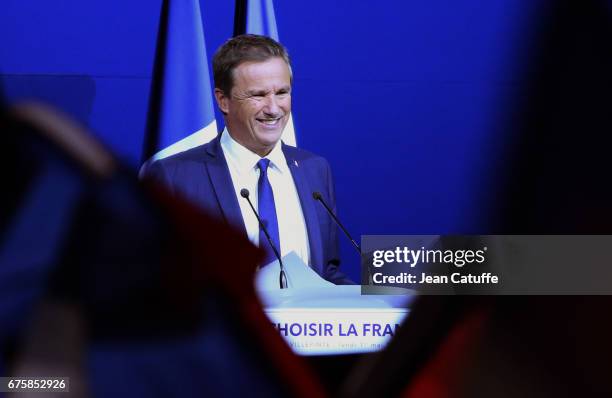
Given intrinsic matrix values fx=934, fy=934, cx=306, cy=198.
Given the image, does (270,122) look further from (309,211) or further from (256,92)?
(309,211)

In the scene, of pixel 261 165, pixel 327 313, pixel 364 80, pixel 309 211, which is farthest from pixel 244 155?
pixel 327 313

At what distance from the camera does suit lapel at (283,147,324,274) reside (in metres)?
3.64

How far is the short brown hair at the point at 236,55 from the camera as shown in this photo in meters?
3.70

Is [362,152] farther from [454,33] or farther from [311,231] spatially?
[454,33]

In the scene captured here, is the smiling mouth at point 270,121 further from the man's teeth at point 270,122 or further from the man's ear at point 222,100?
the man's ear at point 222,100

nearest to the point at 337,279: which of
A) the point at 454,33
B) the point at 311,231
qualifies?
the point at 311,231

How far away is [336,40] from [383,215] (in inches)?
28.5

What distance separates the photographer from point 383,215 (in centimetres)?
365

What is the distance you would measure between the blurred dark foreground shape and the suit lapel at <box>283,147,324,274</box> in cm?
293

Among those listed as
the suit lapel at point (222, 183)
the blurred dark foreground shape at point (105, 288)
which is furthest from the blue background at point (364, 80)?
the blurred dark foreground shape at point (105, 288)

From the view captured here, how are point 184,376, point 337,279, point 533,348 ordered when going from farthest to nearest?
point 337,279 < point 533,348 < point 184,376

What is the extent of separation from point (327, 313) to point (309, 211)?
Answer: 47cm

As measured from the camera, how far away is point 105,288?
64 centimetres

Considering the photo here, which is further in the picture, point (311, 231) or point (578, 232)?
point (311, 231)
